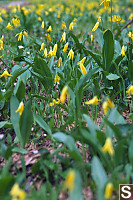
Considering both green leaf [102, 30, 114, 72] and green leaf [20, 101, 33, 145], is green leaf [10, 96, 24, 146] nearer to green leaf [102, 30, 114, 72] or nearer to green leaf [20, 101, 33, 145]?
green leaf [20, 101, 33, 145]

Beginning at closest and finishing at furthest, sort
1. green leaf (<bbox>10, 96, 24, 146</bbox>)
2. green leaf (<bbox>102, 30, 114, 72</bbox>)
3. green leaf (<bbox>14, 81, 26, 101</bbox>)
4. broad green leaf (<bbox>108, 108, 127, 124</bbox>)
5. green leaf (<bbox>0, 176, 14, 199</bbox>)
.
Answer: green leaf (<bbox>0, 176, 14, 199</bbox>)
broad green leaf (<bbox>108, 108, 127, 124</bbox>)
green leaf (<bbox>10, 96, 24, 146</bbox>)
green leaf (<bbox>14, 81, 26, 101</bbox>)
green leaf (<bbox>102, 30, 114, 72</bbox>)

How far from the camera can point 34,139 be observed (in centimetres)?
222

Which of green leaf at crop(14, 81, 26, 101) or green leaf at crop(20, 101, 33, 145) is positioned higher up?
green leaf at crop(14, 81, 26, 101)

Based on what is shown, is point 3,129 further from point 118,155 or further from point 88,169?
point 118,155

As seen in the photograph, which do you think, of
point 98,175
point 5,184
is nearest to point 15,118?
point 5,184

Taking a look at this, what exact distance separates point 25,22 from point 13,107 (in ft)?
11.3

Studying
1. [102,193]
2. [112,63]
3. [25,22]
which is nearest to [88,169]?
[102,193]

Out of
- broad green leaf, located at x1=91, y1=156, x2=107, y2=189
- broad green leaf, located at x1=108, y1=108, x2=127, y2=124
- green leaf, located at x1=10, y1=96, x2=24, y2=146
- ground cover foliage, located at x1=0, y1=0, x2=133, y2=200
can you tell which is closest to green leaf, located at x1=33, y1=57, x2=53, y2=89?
ground cover foliage, located at x1=0, y1=0, x2=133, y2=200

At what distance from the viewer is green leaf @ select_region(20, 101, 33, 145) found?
218 cm

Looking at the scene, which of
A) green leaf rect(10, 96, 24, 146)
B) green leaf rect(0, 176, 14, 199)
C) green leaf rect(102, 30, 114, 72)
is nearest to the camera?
green leaf rect(0, 176, 14, 199)

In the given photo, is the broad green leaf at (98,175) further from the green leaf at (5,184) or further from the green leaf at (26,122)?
the green leaf at (26,122)

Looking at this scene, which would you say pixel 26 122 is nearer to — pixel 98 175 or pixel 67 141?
pixel 67 141

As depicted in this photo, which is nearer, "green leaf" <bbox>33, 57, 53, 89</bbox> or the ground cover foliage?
the ground cover foliage

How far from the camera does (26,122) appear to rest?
219 centimetres
